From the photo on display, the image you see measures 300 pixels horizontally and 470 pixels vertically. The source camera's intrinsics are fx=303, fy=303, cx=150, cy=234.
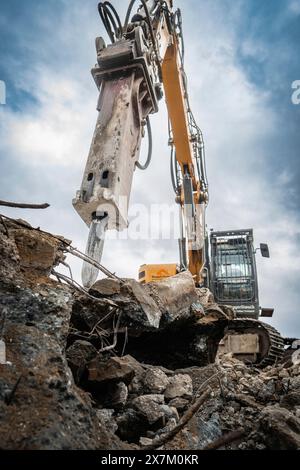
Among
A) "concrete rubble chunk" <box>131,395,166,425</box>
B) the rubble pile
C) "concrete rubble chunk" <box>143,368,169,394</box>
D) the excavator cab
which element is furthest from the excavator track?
"concrete rubble chunk" <box>131,395,166,425</box>

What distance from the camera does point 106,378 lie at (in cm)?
191

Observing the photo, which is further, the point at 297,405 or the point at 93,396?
the point at 297,405

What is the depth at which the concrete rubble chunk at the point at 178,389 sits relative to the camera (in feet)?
7.47

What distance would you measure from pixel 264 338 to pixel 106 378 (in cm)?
519

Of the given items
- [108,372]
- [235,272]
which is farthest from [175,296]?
[235,272]

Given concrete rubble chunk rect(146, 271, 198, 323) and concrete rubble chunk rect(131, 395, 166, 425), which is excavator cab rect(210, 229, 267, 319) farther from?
concrete rubble chunk rect(131, 395, 166, 425)

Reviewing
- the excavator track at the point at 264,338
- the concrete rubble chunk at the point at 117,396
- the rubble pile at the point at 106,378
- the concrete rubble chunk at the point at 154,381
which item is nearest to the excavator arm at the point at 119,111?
the rubble pile at the point at 106,378

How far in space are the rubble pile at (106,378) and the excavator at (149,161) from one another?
430mm

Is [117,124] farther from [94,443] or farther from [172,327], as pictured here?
[172,327]

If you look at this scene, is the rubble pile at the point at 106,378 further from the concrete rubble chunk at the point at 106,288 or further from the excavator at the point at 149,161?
the excavator at the point at 149,161

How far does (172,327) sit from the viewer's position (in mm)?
3438

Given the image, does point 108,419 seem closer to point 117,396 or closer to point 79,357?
point 117,396
